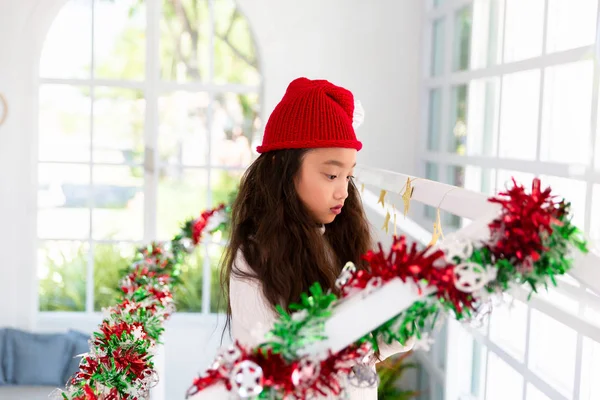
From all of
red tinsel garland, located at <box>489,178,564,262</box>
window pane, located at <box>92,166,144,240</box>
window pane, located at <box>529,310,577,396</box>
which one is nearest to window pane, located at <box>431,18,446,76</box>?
window pane, located at <box>92,166,144,240</box>

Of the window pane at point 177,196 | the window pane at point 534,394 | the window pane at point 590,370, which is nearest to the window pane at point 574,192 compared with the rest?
the window pane at point 590,370

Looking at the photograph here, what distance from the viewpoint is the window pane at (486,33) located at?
8.17 ft

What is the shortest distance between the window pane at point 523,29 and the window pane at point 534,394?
3.04 feet

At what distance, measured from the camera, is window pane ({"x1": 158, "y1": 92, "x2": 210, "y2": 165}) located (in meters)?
4.00

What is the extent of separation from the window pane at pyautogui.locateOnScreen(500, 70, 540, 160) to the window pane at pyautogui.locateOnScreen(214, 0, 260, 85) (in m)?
1.85

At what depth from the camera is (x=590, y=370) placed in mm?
1772

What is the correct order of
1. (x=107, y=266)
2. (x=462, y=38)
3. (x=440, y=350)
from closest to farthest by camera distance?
(x=462, y=38) < (x=440, y=350) < (x=107, y=266)

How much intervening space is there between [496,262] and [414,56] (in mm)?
3150

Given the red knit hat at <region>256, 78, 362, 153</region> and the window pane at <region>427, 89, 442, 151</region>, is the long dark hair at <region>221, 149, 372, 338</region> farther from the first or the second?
the window pane at <region>427, 89, 442, 151</region>

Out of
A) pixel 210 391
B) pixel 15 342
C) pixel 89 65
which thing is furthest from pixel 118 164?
pixel 210 391

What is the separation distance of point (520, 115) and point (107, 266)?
2549 mm

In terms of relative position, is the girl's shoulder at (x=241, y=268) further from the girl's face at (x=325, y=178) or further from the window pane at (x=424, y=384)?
the window pane at (x=424, y=384)

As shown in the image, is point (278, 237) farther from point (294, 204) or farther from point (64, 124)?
point (64, 124)

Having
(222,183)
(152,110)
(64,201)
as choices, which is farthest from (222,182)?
(64,201)
